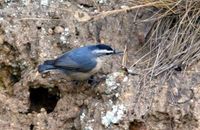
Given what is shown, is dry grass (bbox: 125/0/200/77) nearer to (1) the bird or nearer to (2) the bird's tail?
(1) the bird

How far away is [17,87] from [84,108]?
52 cm

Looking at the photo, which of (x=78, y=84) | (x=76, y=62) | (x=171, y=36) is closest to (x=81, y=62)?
(x=76, y=62)

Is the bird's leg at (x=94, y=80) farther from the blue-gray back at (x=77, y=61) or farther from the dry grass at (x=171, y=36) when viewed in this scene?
the dry grass at (x=171, y=36)

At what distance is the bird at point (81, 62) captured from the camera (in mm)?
3937

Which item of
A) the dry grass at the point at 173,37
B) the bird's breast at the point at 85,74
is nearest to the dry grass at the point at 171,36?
the dry grass at the point at 173,37

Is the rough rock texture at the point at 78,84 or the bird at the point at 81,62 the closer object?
the rough rock texture at the point at 78,84

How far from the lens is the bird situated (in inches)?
155

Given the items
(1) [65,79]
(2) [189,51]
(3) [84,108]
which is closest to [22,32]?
(1) [65,79]

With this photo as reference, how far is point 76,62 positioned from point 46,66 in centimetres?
28

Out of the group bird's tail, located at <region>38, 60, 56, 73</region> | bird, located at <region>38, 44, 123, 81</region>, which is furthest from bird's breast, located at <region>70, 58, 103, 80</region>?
bird's tail, located at <region>38, 60, 56, 73</region>

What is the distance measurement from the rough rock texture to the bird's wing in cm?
10

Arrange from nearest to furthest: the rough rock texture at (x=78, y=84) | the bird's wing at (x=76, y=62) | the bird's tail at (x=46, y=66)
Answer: the rough rock texture at (x=78, y=84), the bird's tail at (x=46, y=66), the bird's wing at (x=76, y=62)

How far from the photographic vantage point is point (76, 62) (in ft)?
13.3

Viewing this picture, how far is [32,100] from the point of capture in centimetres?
407
